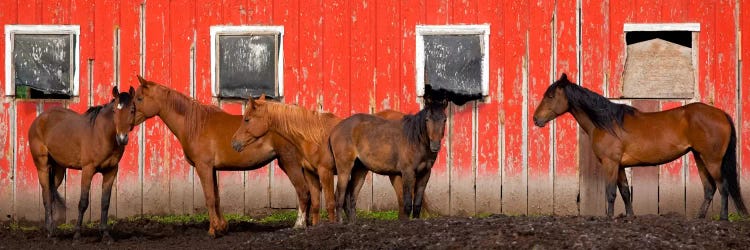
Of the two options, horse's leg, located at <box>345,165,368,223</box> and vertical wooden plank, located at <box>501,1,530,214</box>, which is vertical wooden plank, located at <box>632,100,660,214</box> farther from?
horse's leg, located at <box>345,165,368,223</box>

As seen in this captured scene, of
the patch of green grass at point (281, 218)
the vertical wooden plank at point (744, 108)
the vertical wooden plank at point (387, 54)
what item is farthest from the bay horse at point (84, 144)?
the vertical wooden plank at point (744, 108)

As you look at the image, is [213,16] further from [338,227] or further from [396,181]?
[338,227]

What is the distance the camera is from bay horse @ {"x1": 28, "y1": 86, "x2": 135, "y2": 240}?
1313 centimetres

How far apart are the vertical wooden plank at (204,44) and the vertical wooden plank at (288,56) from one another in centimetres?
75

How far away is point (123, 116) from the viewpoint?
13047 millimetres

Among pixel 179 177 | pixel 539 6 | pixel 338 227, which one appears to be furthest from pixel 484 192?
pixel 338 227

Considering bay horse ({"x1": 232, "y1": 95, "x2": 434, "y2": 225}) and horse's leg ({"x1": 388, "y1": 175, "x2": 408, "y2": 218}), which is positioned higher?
bay horse ({"x1": 232, "y1": 95, "x2": 434, "y2": 225})

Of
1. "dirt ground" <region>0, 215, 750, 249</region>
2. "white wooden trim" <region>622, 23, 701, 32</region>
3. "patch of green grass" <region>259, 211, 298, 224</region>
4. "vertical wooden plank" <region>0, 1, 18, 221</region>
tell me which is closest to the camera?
"dirt ground" <region>0, 215, 750, 249</region>

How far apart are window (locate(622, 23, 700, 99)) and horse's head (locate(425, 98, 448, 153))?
4359mm

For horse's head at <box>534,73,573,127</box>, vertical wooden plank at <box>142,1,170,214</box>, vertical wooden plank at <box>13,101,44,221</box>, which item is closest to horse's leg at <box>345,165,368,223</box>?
horse's head at <box>534,73,573,127</box>

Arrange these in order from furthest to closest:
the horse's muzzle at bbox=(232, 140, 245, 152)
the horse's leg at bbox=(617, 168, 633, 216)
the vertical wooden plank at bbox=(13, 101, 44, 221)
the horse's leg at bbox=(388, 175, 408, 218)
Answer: the vertical wooden plank at bbox=(13, 101, 44, 221) → the horse's leg at bbox=(617, 168, 633, 216) → the horse's muzzle at bbox=(232, 140, 245, 152) → the horse's leg at bbox=(388, 175, 408, 218)

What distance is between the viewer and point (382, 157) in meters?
12.8

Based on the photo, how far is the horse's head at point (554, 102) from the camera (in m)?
13.7

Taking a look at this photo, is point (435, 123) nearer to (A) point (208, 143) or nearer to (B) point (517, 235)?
(B) point (517, 235)
